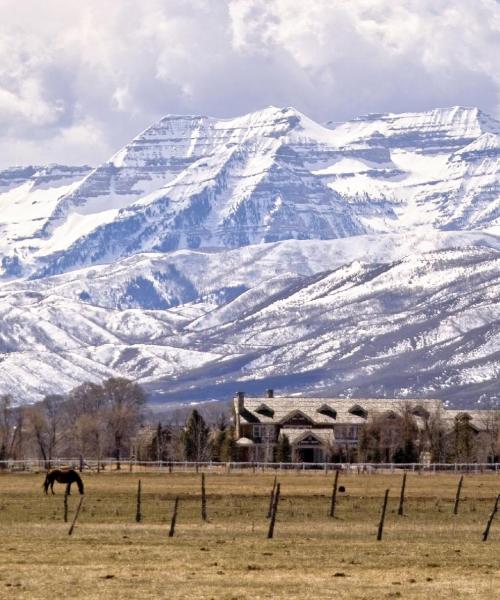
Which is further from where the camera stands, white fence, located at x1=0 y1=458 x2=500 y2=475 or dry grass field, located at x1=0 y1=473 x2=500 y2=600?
white fence, located at x1=0 y1=458 x2=500 y2=475

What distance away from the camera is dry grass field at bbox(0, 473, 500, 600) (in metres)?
54.7

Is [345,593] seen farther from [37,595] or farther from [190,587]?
[37,595]

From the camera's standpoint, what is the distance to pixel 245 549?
219 feet

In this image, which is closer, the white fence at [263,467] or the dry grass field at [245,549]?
the dry grass field at [245,549]

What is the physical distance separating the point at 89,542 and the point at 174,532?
641cm

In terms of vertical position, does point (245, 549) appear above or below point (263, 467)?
below

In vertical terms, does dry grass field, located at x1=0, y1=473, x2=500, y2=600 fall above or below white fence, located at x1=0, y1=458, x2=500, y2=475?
below

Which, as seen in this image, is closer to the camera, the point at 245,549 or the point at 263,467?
the point at 245,549

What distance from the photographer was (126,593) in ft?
174

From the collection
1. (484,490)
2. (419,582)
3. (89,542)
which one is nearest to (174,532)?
(89,542)

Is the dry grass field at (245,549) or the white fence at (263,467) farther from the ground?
the white fence at (263,467)

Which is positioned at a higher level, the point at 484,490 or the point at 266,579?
the point at 484,490

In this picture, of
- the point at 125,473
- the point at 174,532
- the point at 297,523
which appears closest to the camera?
the point at 174,532

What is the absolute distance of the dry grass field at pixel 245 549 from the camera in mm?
54688
